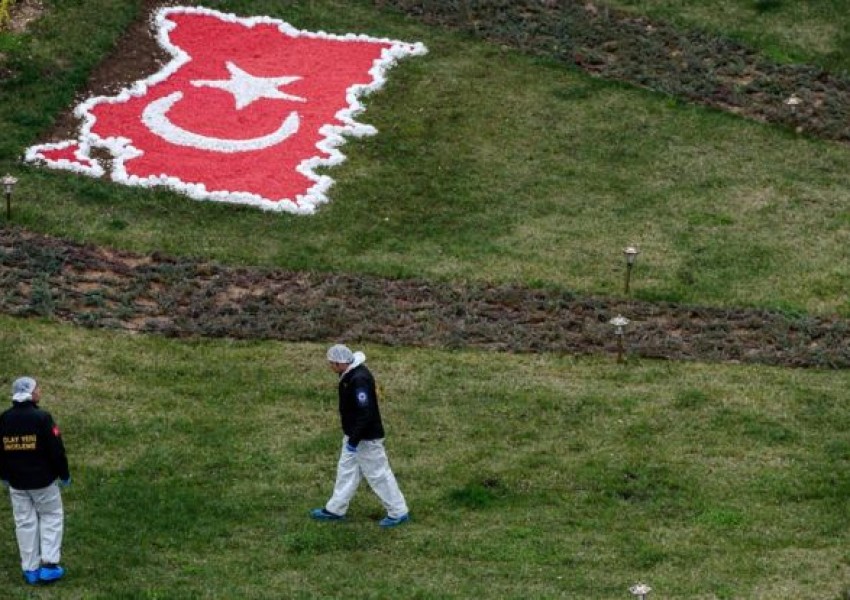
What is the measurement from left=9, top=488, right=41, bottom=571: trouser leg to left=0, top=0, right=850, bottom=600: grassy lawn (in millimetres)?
478

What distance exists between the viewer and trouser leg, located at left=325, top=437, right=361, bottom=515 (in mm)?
21078

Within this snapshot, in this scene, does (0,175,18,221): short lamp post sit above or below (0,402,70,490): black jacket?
below

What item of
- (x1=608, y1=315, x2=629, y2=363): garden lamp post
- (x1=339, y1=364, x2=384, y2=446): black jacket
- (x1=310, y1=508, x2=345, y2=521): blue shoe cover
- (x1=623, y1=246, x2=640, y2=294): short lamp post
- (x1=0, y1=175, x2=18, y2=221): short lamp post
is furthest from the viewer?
(x1=0, y1=175, x2=18, y2=221): short lamp post

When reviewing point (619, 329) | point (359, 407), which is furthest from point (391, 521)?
point (619, 329)

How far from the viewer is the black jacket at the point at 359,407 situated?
813 inches

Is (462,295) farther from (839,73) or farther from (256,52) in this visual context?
(839,73)

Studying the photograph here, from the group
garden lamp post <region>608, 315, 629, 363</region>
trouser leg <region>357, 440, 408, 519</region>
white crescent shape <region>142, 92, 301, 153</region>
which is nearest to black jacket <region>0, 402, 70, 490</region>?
trouser leg <region>357, 440, 408, 519</region>

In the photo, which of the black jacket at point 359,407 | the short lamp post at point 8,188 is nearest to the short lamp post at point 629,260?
the black jacket at point 359,407

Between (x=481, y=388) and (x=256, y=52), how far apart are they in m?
17.3

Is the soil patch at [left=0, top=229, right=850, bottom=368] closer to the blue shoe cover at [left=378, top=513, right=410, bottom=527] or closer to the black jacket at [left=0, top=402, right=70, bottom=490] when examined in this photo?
the blue shoe cover at [left=378, top=513, right=410, bottom=527]

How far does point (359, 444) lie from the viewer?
20859 millimetres

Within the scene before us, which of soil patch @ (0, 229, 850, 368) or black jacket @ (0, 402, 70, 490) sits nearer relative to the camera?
black jacket @ (0, 402, 70, 490)

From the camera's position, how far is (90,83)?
38625 mm

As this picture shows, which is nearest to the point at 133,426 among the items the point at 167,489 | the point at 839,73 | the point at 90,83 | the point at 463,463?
the point at 167,489
